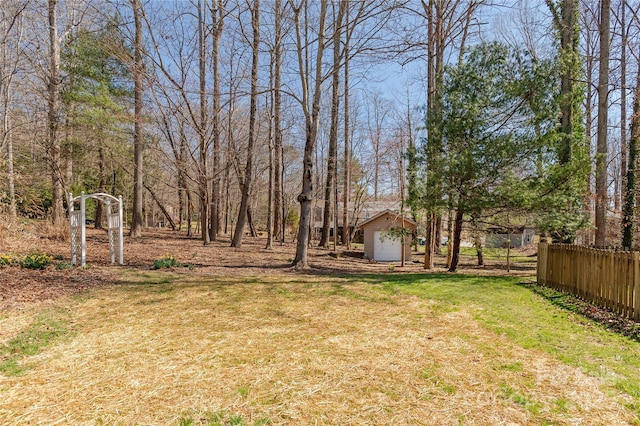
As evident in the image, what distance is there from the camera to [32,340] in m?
3.79

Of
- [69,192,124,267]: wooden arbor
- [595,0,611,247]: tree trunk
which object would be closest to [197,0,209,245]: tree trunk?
[69,192,124,267]: wooden arbor

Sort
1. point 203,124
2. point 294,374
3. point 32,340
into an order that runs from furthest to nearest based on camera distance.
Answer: point 203,124 < point 32,340 < point 294,374

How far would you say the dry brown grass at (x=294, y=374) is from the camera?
101 inches

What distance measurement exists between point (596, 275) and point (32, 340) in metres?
7.87

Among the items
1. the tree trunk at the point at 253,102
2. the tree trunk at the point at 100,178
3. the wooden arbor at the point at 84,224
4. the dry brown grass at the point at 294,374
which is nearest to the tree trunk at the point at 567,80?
the dry brown grass at the point at 294,374

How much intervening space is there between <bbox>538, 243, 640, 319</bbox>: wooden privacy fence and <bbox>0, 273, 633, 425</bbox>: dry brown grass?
235 centimetres

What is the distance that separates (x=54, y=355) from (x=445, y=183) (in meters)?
8.23

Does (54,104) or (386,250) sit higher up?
(54,104)

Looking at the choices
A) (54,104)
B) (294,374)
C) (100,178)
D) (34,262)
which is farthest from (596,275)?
(100,178)

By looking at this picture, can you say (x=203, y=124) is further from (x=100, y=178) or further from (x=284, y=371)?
(x=284, y=371)

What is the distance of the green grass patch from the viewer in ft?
10.5

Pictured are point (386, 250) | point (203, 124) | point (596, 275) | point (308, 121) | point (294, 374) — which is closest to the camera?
point (294, 374)

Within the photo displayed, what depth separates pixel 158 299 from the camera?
5711mm

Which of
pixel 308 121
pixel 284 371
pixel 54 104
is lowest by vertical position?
pixel 284 371
